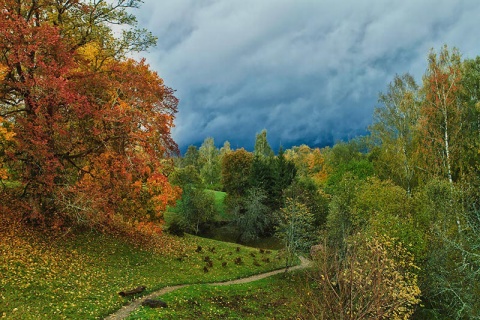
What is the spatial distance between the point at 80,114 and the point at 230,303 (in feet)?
59.9

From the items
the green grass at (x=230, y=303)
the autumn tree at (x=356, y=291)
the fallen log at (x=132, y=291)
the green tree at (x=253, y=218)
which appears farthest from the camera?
the green tree at (x=253, y=218)

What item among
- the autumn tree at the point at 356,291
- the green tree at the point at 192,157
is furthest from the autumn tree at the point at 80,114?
Result: the green tree at the point at 192,157

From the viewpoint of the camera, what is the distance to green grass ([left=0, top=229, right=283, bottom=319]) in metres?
19.2

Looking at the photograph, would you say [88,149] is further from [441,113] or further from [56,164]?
[441,113]

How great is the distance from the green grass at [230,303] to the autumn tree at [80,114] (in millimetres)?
9105

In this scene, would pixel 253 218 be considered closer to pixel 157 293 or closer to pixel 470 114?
pixel 470 114

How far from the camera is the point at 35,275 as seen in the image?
21625 millimetres

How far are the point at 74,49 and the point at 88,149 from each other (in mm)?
8520

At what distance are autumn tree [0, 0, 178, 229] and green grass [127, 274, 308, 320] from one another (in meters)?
9.10

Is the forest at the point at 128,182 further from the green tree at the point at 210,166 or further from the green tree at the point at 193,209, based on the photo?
the green tree at the point at 210,166

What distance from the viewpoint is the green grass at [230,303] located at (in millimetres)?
21075

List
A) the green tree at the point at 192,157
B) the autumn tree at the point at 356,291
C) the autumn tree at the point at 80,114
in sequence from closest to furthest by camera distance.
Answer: the autumn tree at the point at 356,291 < the autumn tree at the point at 80,114 < the green tree at the point at 192,157

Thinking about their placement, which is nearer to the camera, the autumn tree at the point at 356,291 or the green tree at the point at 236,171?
the autumn tree at the point at 356,291

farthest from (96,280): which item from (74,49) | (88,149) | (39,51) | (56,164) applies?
(74,49)
